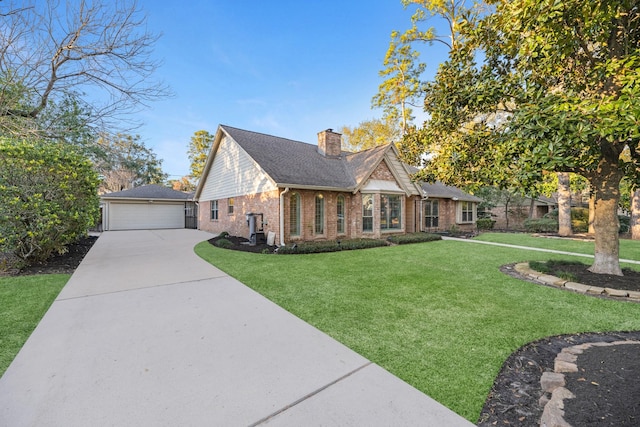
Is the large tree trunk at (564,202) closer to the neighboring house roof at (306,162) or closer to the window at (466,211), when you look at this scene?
the window at (466,211)

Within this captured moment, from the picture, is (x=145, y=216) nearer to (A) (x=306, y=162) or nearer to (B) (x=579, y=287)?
(A) (x=306, y=162)

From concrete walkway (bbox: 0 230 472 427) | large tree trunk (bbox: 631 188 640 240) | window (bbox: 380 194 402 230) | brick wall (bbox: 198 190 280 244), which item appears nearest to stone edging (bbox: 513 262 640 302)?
concrete walkway (bbox: 0 230 472 427)

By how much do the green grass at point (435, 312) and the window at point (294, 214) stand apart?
3.61 meters

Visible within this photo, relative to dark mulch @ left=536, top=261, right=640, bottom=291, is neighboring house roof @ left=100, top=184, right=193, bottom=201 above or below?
above

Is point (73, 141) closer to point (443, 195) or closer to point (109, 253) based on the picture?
point (109, 253)

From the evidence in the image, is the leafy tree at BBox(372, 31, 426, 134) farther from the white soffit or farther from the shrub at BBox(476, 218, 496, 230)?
the shrub at BBox(476, 218, 496, 230)

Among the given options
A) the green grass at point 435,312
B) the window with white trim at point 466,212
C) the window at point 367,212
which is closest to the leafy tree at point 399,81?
the window with white trim at point 466,212

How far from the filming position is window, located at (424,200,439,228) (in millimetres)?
17750

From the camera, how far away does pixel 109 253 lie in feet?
31.5

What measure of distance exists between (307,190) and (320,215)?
4.39ft

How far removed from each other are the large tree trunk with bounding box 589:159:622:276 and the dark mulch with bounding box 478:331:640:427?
4258 mm

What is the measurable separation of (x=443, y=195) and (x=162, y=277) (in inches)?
674

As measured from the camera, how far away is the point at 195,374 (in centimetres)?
266

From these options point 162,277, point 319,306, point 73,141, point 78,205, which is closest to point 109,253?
point 78,205
